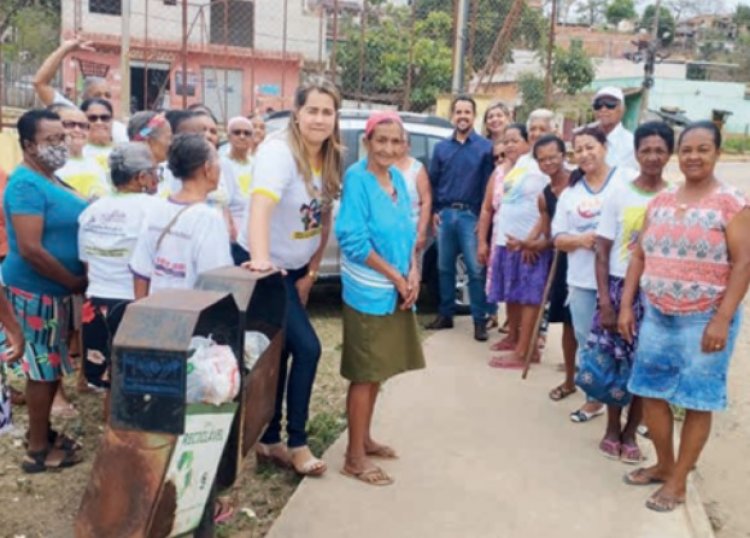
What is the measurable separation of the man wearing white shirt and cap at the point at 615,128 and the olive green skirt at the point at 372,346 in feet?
7.13

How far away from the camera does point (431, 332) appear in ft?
22.2

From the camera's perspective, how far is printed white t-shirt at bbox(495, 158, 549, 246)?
5730 mm

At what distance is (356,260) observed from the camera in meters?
3.67

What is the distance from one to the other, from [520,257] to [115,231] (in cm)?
295

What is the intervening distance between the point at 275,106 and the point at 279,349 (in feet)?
33.4

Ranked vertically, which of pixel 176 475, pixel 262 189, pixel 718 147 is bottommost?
pixel 176 475

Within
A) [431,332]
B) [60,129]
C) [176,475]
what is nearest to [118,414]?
[176,475]

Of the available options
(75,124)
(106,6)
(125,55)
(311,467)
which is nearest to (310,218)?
(311,467)

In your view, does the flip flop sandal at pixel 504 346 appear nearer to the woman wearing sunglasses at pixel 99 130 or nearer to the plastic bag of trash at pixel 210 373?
the woman wearing sunglasses at pixel 99 130

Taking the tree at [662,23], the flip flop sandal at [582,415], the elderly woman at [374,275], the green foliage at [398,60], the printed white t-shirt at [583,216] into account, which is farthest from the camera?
the tree at [662,23]

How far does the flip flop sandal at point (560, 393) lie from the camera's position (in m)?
5.18

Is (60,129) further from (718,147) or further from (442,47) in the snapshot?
(442,47)

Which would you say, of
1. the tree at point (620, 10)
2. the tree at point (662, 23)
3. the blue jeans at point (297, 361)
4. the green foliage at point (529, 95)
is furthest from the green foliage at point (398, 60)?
the tree at point (620, 10)

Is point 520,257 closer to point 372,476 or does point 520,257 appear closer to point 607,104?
point 607,104
